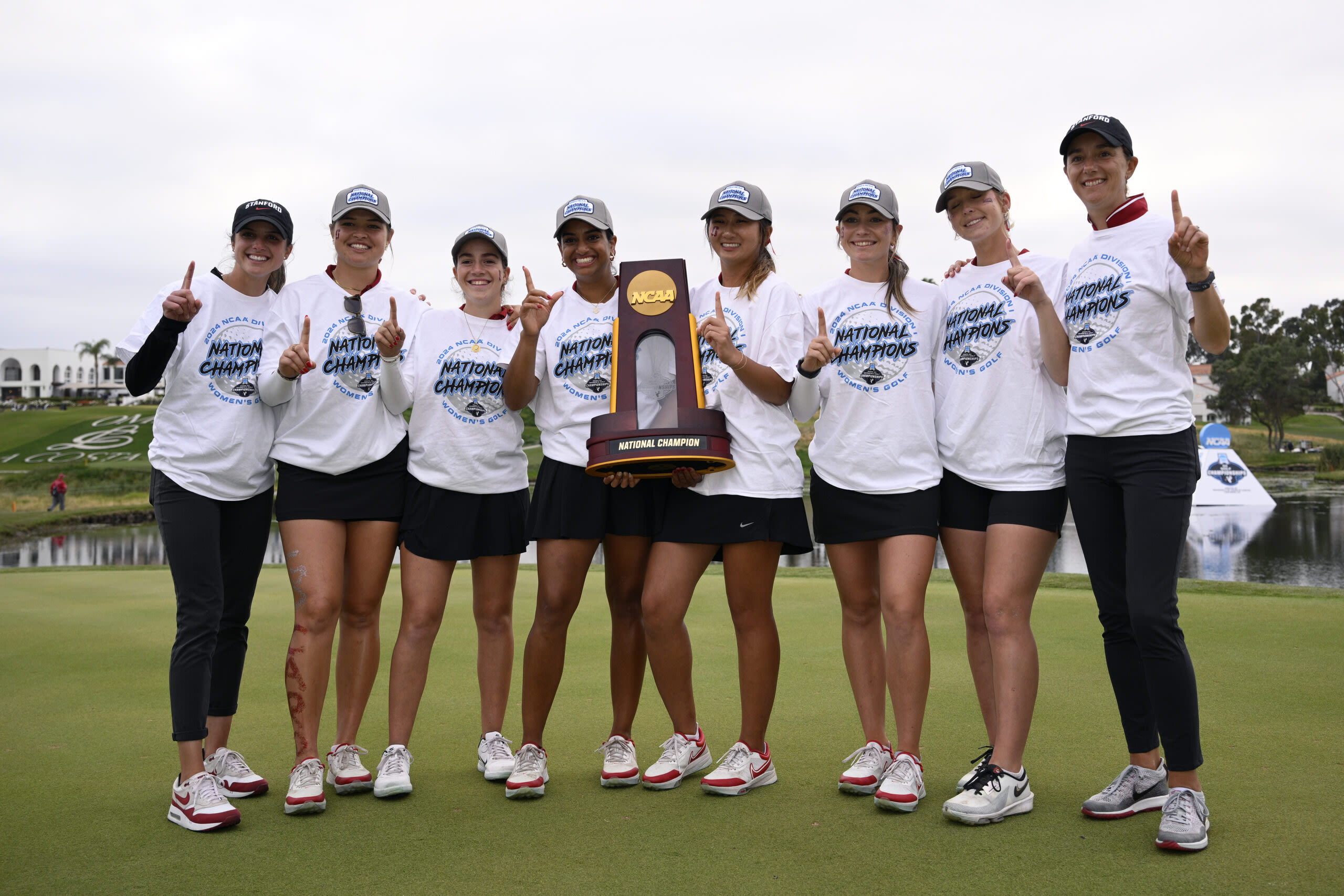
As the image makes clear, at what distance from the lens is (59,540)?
2284 cm

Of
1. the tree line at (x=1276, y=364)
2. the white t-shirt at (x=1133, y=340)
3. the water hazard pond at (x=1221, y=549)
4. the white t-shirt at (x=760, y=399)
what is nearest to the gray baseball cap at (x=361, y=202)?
the white t-shirt at (x=760, y=399)

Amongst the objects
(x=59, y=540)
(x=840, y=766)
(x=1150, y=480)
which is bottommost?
(x=59, y=540)

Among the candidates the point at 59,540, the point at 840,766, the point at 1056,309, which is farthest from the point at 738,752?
the point at 59,540

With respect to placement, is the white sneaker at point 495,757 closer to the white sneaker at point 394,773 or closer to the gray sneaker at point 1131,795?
the white sneaker at point 394,773

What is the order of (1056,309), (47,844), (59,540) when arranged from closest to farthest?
(47,844), (1056,309), (59,540)

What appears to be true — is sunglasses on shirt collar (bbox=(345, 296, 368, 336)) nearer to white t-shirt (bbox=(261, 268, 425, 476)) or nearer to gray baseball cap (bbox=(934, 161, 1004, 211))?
white t-shirt (bbox=(261, 268, 425, 476))

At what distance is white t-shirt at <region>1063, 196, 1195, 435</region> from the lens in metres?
3.10

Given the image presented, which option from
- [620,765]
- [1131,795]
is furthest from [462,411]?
[1131,795]

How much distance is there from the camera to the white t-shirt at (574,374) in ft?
12.2

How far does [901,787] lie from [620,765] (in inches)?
39.2

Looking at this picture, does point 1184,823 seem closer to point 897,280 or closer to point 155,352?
point 897,280

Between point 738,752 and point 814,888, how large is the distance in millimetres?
978

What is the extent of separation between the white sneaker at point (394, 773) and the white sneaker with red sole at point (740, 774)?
1037 mm

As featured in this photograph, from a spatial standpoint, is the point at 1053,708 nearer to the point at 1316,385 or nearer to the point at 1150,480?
the point at 1150,480
